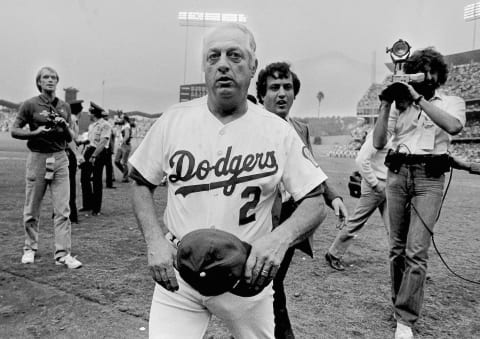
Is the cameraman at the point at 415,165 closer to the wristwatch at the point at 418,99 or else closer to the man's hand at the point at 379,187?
the wristwatch at the point at 418,99

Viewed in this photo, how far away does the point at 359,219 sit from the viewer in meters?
5.80

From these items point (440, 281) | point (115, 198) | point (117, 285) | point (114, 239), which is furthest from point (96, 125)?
point (440, 281)

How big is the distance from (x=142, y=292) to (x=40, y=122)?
7.86 feet

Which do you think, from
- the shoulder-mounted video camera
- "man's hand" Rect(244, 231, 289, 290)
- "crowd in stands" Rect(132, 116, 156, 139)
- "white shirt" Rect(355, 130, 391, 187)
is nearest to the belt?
the shoulder-mounted video camera

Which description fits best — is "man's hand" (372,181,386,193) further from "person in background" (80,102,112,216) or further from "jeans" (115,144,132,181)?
"jeans" (115,144,132,181)

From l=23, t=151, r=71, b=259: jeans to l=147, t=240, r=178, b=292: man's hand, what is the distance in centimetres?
390

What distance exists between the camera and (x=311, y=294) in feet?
15.4

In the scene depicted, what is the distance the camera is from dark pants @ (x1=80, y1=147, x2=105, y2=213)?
883 cm

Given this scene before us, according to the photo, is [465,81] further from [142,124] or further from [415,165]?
[415,165]

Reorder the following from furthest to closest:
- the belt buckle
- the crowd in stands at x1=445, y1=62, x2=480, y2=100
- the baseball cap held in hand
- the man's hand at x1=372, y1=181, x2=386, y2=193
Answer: the crowd in stands at x1=445, y1=62, x2=480, y2=100 < the man's hand at x1=372, y1=181, x2=386, y2=193 < the belt buckle < the baseball cap held in hand

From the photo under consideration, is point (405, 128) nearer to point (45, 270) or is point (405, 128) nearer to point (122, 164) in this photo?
point (45, 270)

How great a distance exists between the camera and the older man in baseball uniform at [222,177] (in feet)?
6.29

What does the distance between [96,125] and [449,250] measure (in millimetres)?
7248

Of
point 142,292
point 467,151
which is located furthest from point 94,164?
point 467,151
